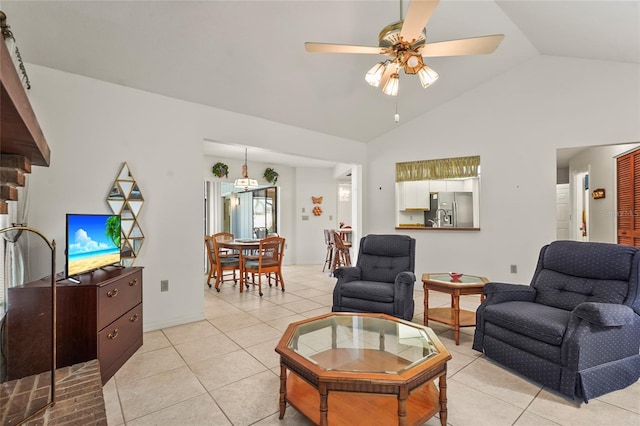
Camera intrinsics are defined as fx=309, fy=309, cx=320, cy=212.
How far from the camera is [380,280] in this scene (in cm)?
359

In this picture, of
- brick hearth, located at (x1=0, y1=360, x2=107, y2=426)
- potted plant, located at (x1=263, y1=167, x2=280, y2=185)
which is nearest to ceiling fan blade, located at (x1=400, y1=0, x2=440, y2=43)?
brick hearth, located at (x1=0, y1=360, x2=107, y2=426)

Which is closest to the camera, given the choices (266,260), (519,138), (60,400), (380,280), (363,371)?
(60,400)

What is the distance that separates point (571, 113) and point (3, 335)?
238 inches

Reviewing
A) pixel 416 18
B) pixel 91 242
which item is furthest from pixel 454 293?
pixel 91 242

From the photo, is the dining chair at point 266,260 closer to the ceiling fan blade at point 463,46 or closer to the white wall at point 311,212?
the white wall at point 311,212

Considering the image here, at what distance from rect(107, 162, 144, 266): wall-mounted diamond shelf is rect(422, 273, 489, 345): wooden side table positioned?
3034 millimetres

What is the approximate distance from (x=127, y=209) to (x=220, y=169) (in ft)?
11.4

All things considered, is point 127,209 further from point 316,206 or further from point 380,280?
point 316,206

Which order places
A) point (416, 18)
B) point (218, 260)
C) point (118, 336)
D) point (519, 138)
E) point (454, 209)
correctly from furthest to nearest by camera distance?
point (454, 209), point (218, 260), point (519, 138), point (118, 336), point (416, 18)

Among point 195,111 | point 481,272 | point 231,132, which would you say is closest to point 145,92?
point 195,111

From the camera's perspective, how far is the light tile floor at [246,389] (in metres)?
1.81

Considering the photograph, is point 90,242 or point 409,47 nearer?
point 409,47

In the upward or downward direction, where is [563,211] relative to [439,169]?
downward

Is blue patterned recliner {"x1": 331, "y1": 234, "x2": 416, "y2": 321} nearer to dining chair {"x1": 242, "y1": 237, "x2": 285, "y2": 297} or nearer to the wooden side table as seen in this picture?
the wooden side table
